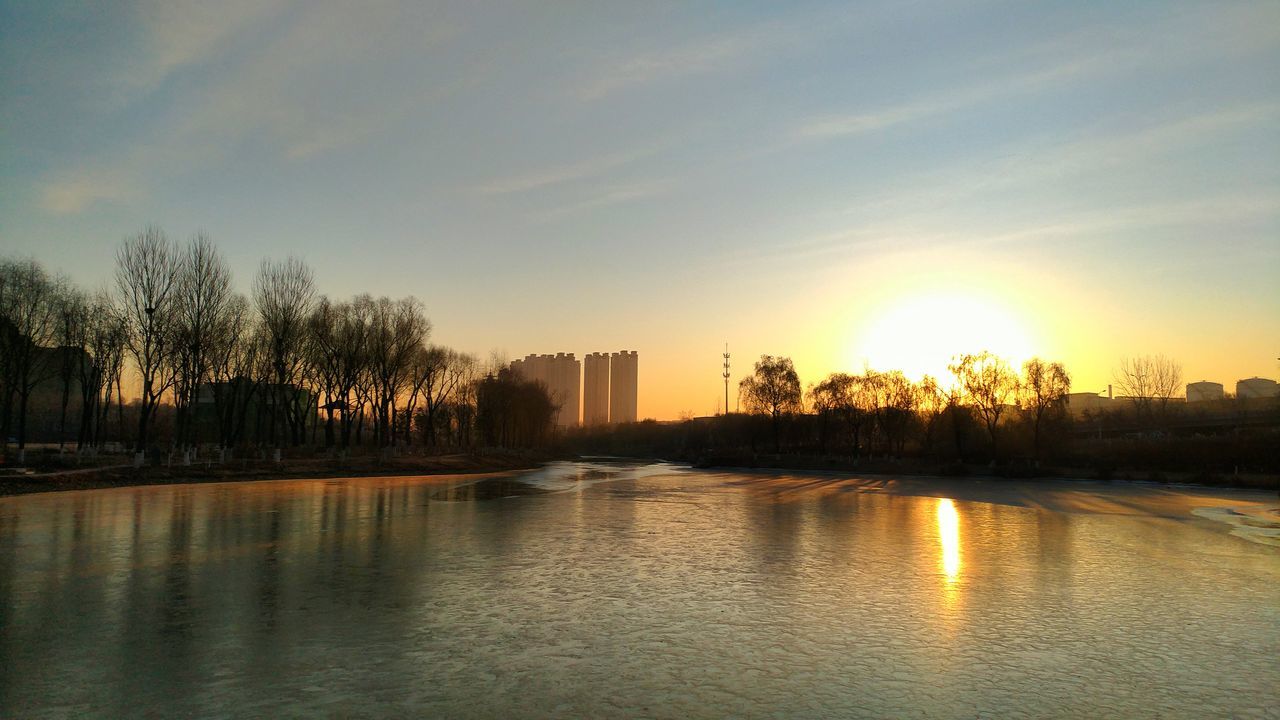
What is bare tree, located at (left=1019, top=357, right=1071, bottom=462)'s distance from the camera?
58.7 meters

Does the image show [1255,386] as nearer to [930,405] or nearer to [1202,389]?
[1202,389]

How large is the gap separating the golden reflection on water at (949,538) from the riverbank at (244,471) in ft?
94.1

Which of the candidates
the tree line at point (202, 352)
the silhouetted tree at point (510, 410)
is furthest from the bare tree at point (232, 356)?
the silhouetted tree at point (510, 410)

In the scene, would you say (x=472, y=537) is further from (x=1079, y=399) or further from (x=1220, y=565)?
(x=1079, y=399)

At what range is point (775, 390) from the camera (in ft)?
249

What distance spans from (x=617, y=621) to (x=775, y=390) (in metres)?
68.1

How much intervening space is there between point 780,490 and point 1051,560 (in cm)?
2340

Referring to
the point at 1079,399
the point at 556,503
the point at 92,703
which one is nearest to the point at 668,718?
the point at 92,703

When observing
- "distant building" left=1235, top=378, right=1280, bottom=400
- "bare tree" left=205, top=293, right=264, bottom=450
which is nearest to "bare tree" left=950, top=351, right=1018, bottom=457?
"bare tree" left=205, top=293, right=264, bottom=450

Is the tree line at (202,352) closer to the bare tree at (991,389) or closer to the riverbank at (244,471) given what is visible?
the riverbank at (244,471)

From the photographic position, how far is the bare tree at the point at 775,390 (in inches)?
2992

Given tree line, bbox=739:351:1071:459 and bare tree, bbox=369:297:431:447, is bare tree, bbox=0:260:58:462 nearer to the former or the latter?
bare tree, bbox=369:297:431:447

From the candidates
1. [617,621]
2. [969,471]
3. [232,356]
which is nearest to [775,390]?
[969,471]

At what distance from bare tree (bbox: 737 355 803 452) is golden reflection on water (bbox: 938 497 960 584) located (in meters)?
45.8
